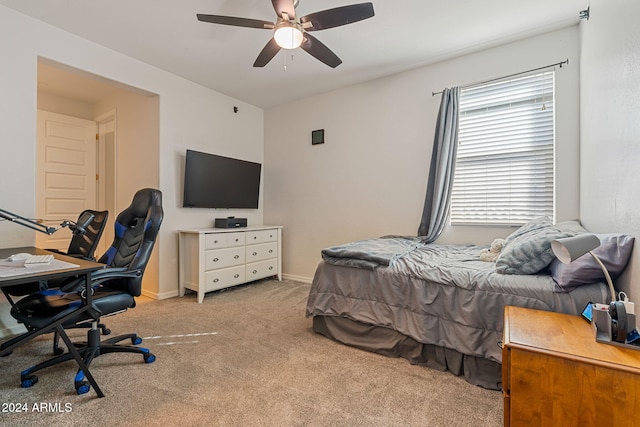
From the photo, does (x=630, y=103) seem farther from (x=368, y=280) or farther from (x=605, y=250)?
(x=368, y=280)

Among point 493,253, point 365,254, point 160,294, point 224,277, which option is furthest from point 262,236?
point 493,253

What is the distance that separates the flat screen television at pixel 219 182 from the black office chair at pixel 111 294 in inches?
60.8

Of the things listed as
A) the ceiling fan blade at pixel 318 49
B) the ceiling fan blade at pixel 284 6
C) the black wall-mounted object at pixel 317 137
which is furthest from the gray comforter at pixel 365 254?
the black wall-mounted object at pixel 317 137

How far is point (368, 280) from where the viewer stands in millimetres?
2232

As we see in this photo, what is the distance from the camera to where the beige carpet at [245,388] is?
149 centimetres

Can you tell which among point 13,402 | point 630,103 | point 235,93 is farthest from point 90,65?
point 630,103

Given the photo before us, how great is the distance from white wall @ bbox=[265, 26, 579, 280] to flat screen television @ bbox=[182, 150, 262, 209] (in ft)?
1.27

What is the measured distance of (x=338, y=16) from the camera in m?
2.06

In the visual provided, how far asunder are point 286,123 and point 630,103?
12.8 feet

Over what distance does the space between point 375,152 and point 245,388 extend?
2.92m

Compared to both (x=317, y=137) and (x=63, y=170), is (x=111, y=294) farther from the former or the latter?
(x=63, y=170)

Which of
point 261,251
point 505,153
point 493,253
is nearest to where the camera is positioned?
point 493,253

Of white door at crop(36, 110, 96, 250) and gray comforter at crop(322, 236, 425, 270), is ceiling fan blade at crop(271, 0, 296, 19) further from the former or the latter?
white door at crop(36, 110, 96, 250)

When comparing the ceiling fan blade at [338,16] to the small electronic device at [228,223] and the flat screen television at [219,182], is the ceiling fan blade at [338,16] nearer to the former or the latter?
the flat screen television at [219,182]
